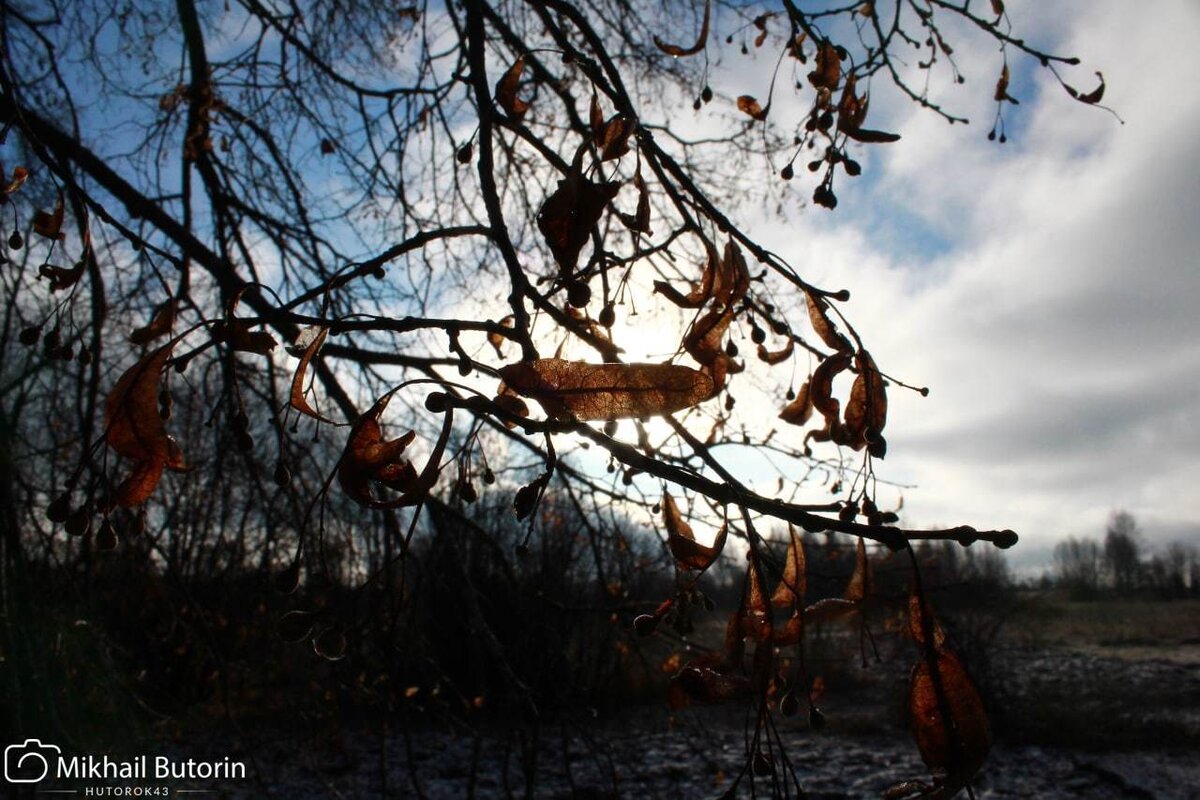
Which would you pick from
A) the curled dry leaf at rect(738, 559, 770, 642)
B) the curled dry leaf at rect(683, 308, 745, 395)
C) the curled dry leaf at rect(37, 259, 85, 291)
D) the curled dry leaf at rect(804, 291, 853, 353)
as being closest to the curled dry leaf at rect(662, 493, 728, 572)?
the curled dry leaf at rect(738, 559, 770, 642)

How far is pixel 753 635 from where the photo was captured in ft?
2.47

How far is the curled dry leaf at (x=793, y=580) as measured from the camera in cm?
79

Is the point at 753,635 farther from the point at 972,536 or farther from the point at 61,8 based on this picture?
the point at 61,8

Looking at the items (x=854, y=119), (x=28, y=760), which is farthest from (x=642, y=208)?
(x=28, y=760)

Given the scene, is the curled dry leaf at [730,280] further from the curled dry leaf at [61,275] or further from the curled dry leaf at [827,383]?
the curled dry leaf at [61,275]

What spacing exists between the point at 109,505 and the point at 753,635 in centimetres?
65

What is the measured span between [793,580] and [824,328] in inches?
10.4

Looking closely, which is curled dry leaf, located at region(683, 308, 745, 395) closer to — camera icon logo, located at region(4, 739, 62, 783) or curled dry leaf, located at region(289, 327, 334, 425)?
curled dry leaf, located at region(289, 327, 334, 425)

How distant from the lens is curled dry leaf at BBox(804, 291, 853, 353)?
0.88 meters

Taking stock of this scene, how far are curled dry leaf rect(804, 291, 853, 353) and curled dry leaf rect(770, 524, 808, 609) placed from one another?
203 millimetres

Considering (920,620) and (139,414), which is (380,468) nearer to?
(139,414)

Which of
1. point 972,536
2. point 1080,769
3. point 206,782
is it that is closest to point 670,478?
point 972,536

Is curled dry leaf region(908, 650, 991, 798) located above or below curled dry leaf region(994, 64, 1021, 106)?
below

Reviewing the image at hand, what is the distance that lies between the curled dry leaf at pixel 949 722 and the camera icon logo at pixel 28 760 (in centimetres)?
282
